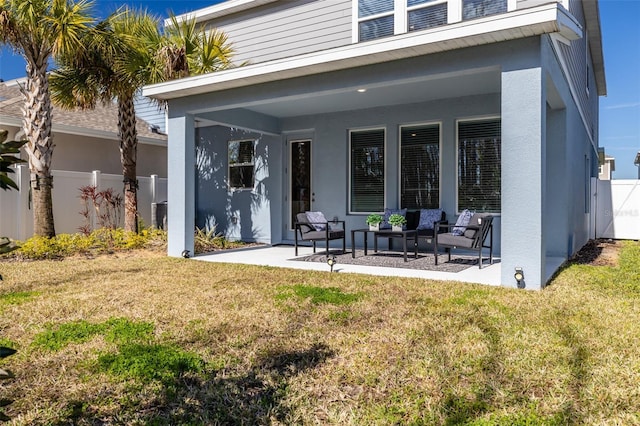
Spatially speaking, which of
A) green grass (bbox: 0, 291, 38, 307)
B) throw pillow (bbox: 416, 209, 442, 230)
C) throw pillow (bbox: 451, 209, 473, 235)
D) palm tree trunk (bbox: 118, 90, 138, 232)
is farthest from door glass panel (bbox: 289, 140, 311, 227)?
green grass (bbox: 0, 291, 38, 307)

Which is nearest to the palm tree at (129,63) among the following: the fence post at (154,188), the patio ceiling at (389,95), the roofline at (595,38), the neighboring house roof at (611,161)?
the patio ceiling at (389,95)

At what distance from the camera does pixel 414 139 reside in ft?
29.6

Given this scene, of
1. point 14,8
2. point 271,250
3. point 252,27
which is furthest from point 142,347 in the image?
point 252,27

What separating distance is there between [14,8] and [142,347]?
7.60 meters

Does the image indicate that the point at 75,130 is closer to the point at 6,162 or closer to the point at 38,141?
the point at 38,141

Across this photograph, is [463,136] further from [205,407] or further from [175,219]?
[205,407]

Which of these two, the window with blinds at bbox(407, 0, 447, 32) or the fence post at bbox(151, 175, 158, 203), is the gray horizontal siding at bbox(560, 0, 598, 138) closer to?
the window with blinds at bbox(407, 0, 447, 32)

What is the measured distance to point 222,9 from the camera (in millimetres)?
10477

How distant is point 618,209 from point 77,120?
607 inches

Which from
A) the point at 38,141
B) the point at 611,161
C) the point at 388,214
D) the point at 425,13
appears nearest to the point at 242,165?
the point at 388,214

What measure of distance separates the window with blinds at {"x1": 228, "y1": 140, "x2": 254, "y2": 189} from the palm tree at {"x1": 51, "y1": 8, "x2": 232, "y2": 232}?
1.98 m

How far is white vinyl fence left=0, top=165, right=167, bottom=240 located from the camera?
30.3 feet

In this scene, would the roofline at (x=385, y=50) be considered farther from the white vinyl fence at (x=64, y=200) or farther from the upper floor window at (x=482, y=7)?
the white vinyl fence at (x=64, y=200)

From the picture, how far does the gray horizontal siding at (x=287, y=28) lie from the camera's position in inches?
355
